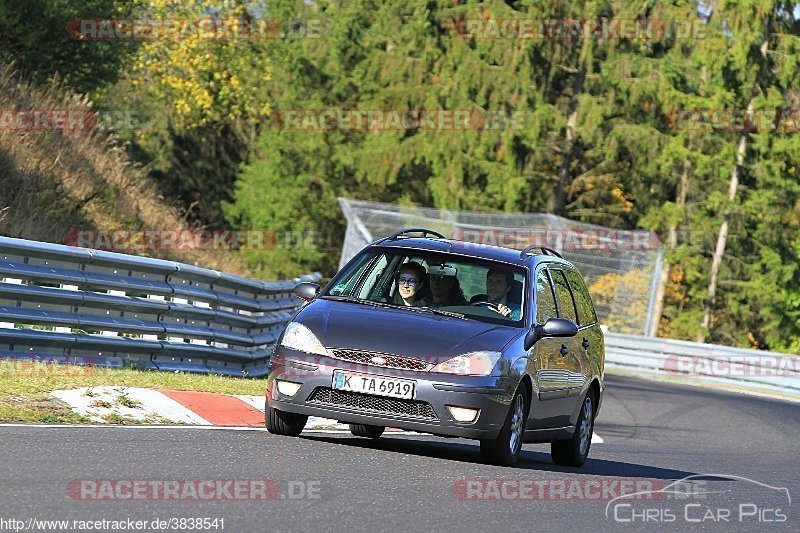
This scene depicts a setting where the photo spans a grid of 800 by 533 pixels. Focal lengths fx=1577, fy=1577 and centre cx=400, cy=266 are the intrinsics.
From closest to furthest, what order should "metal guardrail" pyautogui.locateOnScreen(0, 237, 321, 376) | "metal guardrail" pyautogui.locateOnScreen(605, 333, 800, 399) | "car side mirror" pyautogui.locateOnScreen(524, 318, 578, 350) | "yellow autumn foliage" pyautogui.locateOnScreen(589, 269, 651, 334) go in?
"car side mirror" pyautogui.locateOnScreen(524, 318, 578, 350) → "metal guardrail" pyautogui.locateOnScreen(0, 237, 321, 376) → "metal guardrail" pyautogui.locateOnScreen(605, 333, 800, 399) → "yellow autumn foliage" pyautogui.locateOnScreen(589, 269, 651, 334)

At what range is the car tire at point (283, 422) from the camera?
11.5 m

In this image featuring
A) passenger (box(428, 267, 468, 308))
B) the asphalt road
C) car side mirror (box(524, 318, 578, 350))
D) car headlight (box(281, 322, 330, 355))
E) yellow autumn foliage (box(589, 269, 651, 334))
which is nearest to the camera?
the asphalt road

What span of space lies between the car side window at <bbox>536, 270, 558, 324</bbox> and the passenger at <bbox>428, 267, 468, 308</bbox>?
62 cm

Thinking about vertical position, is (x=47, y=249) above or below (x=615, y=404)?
above

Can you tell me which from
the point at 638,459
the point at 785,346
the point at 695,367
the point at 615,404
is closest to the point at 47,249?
the point at 638,459

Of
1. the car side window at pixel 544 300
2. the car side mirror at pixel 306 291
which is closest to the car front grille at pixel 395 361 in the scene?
the car side mirror at pixel 306 291

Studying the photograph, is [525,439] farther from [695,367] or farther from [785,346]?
[785,346]

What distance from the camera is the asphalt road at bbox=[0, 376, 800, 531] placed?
305 inches

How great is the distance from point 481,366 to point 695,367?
2450 centimetres

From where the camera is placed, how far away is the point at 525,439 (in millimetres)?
11734

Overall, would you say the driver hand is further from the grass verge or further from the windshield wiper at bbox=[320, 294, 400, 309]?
the grass verge

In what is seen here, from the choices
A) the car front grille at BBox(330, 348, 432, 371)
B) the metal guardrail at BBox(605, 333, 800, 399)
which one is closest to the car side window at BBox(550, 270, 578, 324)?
the car front grille at BBox(330, 348, 432, 371)

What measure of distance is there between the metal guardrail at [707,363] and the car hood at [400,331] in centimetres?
2241

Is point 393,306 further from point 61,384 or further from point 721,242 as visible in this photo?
point 721,242
